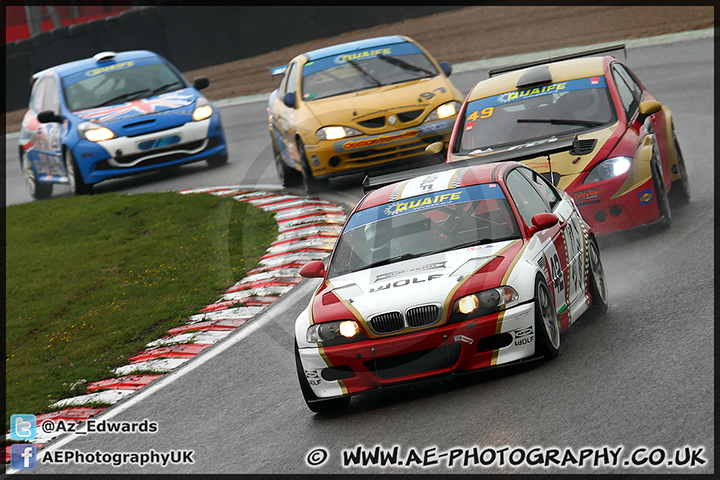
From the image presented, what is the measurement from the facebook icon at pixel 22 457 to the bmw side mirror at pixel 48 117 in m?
9.52

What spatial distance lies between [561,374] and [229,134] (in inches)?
590

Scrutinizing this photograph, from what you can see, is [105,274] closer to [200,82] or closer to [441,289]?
[200,82]

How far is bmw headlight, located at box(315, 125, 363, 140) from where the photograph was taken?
13.5m

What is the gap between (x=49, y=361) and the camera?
31.4 feet

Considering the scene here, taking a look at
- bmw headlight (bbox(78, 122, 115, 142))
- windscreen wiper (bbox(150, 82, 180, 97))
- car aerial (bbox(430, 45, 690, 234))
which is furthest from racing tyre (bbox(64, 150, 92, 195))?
car aerial (bbox(430, 45, 690, 234))

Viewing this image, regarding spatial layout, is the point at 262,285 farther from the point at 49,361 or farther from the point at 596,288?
the point at 596,288

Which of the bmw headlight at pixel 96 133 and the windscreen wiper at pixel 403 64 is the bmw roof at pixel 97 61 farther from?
the windscreen wiper at pixel 403 64

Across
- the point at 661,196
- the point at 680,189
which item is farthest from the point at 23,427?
the point at 680,189

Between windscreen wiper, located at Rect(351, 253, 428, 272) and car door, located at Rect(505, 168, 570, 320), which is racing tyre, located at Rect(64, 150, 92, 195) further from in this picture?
windscreen wiper, located at Rect(351, 253, 428, 272)

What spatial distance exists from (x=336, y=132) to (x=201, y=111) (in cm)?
357

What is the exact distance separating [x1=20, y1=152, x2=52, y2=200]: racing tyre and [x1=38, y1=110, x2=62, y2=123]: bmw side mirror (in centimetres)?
213

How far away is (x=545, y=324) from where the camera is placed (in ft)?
22.0

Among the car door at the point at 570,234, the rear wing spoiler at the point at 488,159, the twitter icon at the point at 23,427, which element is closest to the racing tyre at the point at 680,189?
the rear wing spoiler at the point at 488,159

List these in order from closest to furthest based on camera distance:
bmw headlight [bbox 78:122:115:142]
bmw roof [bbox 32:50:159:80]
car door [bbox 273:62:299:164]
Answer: car door [bbox 273:62:299:164], bmw headlight [bbox 78:122:115:142], bmw roof [bbox 32:50:159:80]
